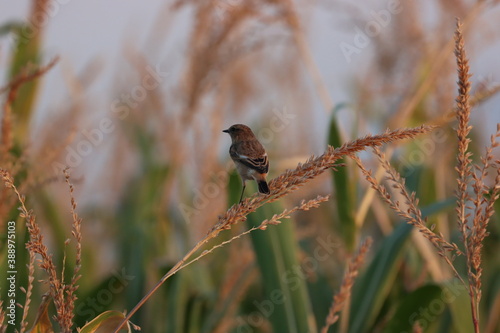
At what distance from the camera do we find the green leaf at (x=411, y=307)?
2.62 m

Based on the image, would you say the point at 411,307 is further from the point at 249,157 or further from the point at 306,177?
the point at 306,177

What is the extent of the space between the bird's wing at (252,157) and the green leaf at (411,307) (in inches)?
38.9

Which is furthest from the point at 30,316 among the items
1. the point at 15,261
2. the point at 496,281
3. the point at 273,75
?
the point at 273,75

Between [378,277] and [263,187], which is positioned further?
[378,277]

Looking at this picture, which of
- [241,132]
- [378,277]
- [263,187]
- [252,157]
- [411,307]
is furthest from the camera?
[378,277]

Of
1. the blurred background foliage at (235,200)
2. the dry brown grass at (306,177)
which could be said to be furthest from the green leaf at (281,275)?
the dry brown grass at (306,177)

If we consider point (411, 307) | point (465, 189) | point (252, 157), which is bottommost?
point (411, 307)

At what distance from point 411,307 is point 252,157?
106 centimetres

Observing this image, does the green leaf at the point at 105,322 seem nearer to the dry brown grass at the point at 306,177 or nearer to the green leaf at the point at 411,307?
the dry brown grass at the point at 306,177

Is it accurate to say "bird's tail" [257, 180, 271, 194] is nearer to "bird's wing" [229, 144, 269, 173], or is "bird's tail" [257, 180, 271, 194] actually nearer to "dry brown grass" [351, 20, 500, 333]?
"bird's wing" [229, 144, 269, 173]

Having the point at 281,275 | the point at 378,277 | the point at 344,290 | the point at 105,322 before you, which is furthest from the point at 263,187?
the point at 378,277

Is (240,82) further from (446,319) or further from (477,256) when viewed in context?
(477,256)

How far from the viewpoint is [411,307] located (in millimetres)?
2619

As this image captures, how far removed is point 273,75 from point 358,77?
96 cm
